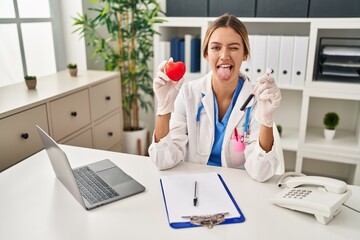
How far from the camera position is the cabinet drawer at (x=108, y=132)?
7.84ft

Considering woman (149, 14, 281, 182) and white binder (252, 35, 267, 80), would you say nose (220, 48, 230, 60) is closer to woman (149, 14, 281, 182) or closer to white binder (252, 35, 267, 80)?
woman (149, 14, 281, 182)

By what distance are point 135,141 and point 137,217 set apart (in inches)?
72.8

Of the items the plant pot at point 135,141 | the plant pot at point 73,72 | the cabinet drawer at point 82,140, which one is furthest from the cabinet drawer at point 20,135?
the plant pot at point 135,141

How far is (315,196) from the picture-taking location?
103 centimetres

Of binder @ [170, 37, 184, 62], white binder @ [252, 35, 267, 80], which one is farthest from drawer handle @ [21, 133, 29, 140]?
white binder @ [252, 35, 267, 80]

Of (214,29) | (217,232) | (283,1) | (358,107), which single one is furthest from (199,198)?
(358,107)

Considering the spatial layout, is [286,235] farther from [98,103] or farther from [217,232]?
[98,103]

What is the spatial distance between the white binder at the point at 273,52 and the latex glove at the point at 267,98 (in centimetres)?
127

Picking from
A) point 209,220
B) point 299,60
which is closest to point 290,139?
point 299,60

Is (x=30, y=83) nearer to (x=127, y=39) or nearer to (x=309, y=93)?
(x=127, y=39)

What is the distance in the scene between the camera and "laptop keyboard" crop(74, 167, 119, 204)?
3.68ft

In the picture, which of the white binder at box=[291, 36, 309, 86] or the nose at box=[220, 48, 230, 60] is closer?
the nose at box=[220, 48, 230, 60]

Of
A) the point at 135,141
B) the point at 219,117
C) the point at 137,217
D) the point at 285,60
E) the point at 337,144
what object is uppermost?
the point at 285,60

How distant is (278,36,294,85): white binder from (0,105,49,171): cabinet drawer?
1623 millimetres
